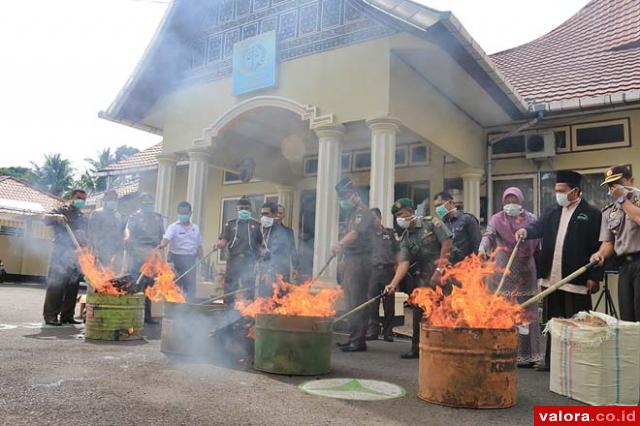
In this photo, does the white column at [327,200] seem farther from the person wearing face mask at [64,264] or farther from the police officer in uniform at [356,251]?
the person wearing face mask at [64,264]

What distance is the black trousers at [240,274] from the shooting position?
23.5ft

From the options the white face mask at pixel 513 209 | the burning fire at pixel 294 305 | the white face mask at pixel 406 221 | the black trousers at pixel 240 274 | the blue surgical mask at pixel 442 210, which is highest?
the blue surgical mask at pixel 442 210

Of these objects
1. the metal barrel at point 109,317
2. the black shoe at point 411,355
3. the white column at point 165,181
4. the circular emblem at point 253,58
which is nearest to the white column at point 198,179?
the white column at point 165,181

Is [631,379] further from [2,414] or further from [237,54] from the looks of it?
[237,54]

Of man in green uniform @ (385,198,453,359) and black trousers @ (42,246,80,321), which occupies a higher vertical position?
man in green uniform @ (385,198,453,359)

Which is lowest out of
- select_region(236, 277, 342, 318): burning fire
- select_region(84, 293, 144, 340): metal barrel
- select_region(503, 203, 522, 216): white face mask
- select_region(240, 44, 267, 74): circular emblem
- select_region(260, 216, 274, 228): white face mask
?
select_region(84, 293, 144, 340): metal barrel

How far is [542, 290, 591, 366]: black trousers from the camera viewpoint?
493cm

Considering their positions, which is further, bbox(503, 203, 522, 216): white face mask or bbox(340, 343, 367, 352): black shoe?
bbox(340, 343, 367, 352): black shoe

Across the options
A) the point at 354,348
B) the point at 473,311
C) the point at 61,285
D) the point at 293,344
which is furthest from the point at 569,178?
the point at 61,285

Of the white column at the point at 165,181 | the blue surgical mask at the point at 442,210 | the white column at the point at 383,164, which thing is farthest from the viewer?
the white column at the point at 165,181

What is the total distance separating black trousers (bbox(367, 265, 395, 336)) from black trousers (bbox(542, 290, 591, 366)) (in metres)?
2.02

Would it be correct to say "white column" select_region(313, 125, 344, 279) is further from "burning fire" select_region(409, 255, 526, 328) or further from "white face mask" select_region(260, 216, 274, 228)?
"burning fire" select_region(409, 255, 526, 328)

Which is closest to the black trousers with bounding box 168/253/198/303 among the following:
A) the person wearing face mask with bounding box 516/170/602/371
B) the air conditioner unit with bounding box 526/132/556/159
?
the person wearing face mask with bounding box 516/170/602/371

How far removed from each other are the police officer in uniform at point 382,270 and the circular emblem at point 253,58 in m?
4.05
